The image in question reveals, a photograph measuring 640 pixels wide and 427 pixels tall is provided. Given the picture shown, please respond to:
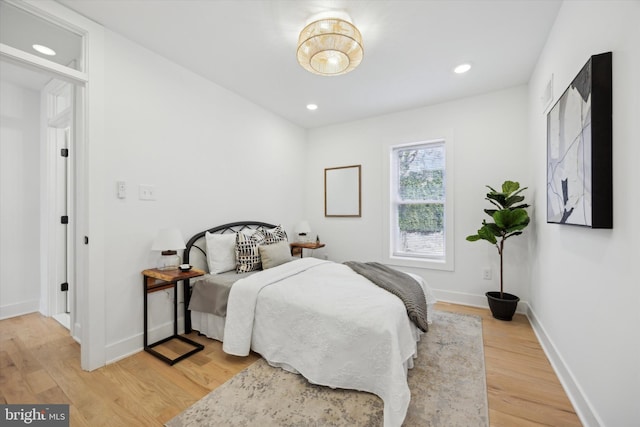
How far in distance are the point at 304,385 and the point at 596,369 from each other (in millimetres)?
1648

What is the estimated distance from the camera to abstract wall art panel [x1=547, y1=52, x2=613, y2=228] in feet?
4.02

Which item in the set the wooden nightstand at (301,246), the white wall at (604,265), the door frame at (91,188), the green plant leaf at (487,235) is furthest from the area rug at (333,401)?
the wooden nightstand at (301,246)

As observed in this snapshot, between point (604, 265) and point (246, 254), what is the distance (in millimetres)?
2640

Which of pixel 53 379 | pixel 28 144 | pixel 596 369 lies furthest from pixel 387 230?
pixel 28 144

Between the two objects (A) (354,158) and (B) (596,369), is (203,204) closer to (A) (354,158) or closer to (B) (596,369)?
(A) (354,158)

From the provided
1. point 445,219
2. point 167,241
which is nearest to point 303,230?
point 445,219

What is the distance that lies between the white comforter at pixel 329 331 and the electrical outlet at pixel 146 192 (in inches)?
45.0

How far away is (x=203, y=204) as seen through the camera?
9.37 ft

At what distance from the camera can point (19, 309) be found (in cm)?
295

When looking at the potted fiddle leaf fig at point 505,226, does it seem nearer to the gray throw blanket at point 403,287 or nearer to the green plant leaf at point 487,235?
the green plant leaf at point 487,235

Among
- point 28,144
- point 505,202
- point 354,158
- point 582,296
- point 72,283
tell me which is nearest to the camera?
point 582,296

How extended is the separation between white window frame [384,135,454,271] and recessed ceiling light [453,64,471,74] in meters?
0.88

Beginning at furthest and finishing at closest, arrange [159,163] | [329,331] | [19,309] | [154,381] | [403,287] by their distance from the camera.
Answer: [19,309] → [159,163] → [403,287] → [154,381] → [329,331]

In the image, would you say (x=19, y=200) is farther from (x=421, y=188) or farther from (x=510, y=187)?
(x=510, y=187)
